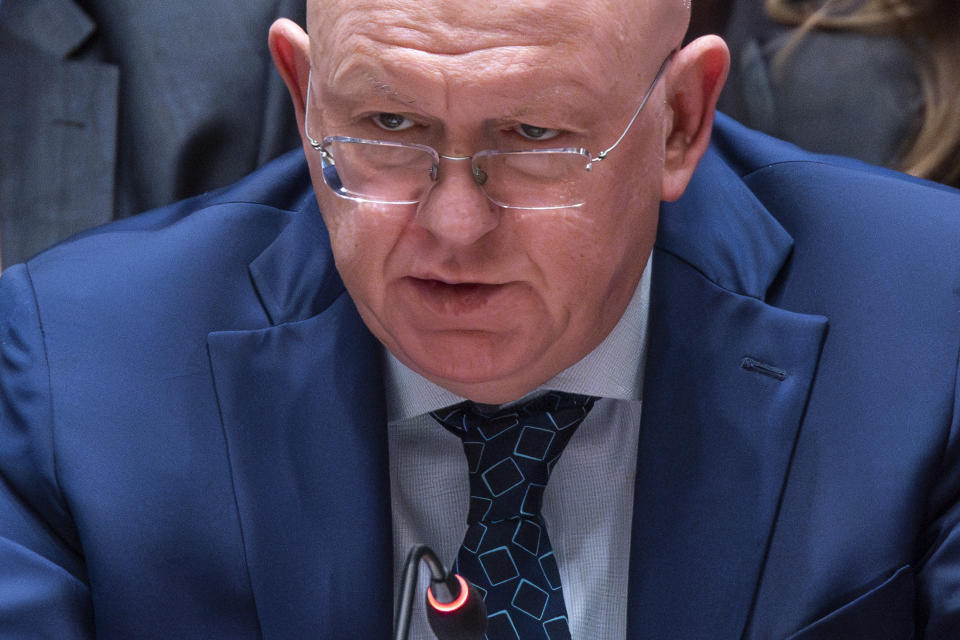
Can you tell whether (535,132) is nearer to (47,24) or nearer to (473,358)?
(473,358)

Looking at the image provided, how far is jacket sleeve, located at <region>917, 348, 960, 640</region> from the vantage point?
136 centimetres

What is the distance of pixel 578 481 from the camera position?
1500mm

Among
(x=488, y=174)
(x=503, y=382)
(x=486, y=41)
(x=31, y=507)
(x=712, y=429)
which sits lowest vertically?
(x=31, y=507)

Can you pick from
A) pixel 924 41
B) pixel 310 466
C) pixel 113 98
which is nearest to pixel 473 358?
pixel 310 466

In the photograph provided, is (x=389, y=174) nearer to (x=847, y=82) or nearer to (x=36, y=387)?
(x=36, y=387)

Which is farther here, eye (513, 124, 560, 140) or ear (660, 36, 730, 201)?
ear (660, 36, 730, 201)

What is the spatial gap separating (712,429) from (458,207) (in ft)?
1.44

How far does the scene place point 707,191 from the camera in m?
1.55

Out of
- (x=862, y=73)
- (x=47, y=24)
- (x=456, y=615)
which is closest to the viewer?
(x=456, y=615)

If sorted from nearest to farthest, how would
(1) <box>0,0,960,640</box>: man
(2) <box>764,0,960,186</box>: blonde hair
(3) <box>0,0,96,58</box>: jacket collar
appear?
1. (1) <box>0,0,960,640</box>: man
2. (3) <box>0,0,96,58</box>: jacket collar
3. (2) <box>764,0,960,186</box>: blonde hair

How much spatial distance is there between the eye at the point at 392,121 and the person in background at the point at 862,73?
2.74 feet

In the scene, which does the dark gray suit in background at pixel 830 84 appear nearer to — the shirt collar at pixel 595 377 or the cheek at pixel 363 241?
the shirt collar at pixel 595 377

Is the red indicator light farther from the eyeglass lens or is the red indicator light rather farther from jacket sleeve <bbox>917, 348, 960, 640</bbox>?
jacket sleeve <bbox>917, 348, 960, 640</bbox>

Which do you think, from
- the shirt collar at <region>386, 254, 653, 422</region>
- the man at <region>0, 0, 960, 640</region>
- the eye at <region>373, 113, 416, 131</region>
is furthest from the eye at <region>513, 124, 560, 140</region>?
the shirt collar at <region>386, 254, 653, 422</region>
